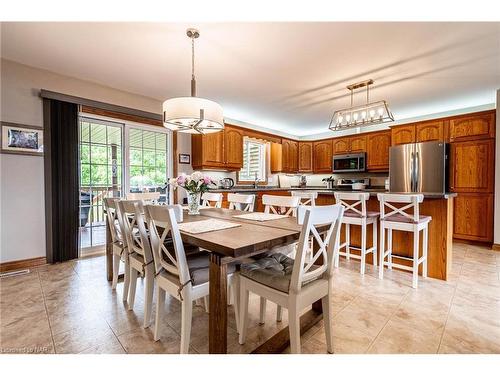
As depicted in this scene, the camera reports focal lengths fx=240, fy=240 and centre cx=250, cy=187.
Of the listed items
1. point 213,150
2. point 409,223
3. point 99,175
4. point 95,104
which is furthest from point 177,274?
point 213,150

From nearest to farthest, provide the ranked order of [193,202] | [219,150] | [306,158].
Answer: [193,202], [219,150], [306,158]

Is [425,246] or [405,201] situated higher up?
[405,201]

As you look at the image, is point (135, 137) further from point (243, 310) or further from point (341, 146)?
point (341, 146)

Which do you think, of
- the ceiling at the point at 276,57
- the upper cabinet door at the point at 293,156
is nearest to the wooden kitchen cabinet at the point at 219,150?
the ceiling at the point at 276,57

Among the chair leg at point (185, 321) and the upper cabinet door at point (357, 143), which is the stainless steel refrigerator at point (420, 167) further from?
the chair leg at point (185, 321)

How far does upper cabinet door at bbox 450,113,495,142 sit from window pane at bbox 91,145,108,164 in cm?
570

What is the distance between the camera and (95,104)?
325 centimetres

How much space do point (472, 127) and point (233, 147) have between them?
4098 millimetres

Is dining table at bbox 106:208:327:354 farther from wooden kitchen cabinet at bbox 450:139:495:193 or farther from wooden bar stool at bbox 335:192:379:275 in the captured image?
wooden kitchen cabinet at bbox 450:139:495:193

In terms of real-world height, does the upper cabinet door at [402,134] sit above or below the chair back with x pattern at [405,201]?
above

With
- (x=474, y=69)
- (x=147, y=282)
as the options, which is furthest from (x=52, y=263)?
(x=474, y=69)

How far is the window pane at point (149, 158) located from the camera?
3.88 m

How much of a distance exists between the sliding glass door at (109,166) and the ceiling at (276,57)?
64 cm
